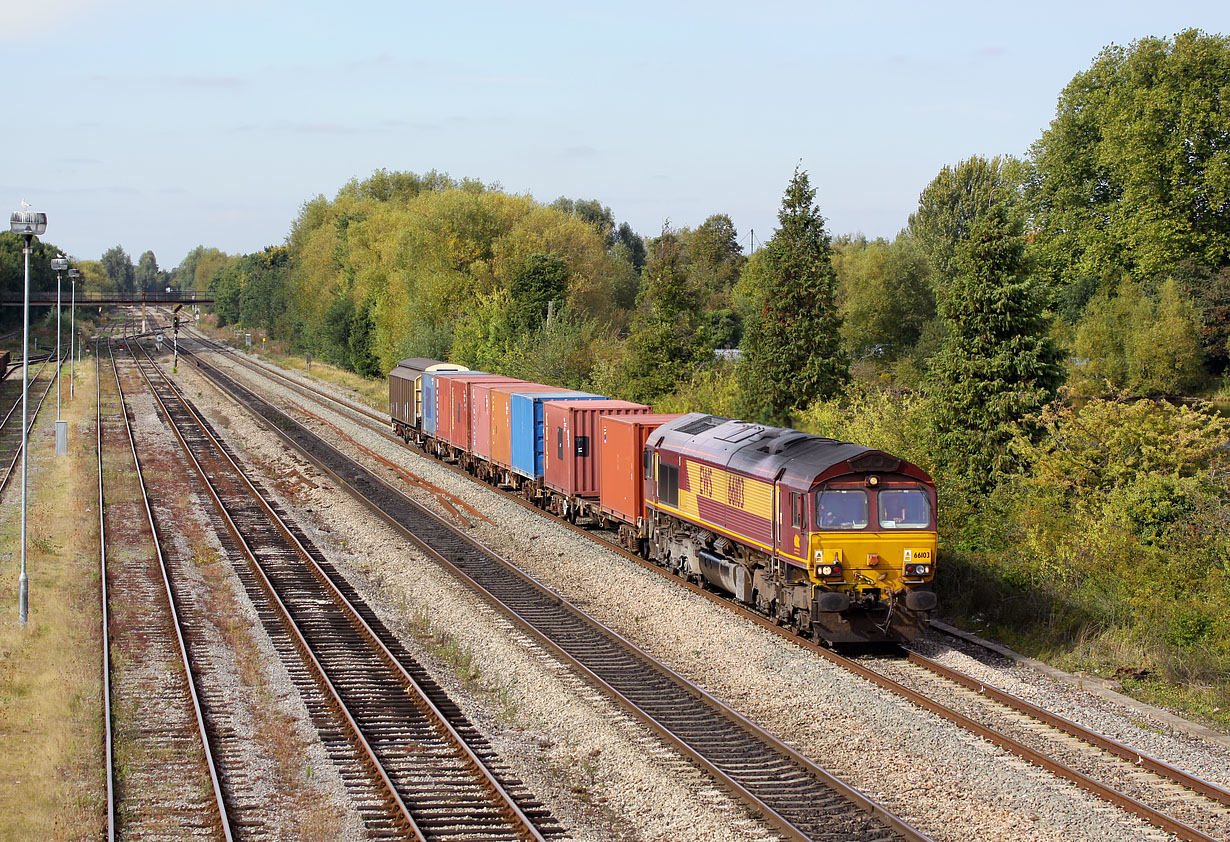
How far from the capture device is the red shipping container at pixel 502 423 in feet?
106

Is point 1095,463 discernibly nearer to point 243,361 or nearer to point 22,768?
point 22,768

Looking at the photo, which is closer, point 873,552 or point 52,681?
point 52,681

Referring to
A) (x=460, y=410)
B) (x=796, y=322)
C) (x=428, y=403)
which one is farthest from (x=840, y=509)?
(x=428, y=403)

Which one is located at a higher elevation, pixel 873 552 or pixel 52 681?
pixel 873 552

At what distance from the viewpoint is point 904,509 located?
1695cm

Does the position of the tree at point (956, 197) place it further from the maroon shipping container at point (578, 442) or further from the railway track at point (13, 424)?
the railway track at point (13, 424)

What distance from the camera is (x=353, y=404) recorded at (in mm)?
61312

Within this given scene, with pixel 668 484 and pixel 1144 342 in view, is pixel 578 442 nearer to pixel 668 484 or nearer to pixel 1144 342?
pixel 668 484

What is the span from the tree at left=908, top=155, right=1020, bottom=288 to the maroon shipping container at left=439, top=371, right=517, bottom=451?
120 feet

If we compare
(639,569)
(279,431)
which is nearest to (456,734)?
(639,569)

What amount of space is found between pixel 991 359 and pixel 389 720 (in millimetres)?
15125

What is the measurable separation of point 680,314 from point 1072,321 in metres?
27.4

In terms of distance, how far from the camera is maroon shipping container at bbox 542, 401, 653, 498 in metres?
27.0

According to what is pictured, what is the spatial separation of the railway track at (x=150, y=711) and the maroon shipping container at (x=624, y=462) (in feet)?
31.7
